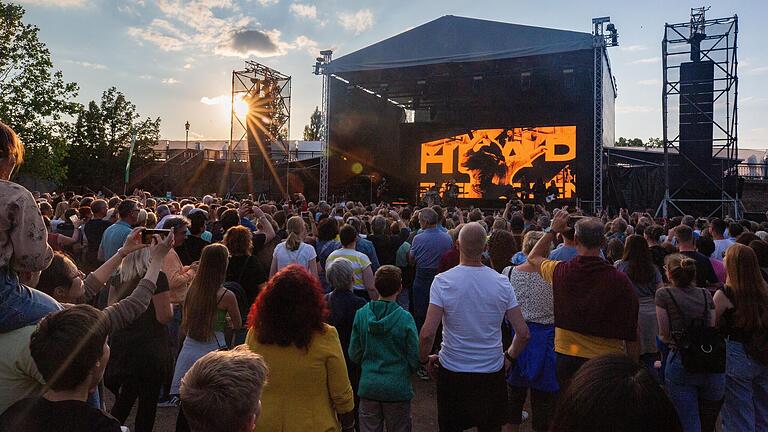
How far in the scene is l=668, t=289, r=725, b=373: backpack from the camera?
3100 mm

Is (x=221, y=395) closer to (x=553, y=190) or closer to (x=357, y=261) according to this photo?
(x=357, y=261)

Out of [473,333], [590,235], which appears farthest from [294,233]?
[590,235]

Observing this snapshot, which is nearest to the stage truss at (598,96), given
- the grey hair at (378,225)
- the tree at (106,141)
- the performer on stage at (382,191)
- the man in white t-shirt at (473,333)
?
the performer on stage at (382,191)

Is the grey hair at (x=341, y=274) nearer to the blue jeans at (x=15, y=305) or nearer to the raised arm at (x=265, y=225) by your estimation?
the blue jeans at (x=15, y=305)

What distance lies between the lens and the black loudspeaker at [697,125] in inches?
548

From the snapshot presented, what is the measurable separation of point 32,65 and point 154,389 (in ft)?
72.6

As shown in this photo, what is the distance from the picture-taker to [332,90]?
757 inches

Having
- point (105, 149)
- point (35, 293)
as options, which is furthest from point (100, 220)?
point (105, 149)

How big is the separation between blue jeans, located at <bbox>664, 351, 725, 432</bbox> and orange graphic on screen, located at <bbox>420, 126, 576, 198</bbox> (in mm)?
14507

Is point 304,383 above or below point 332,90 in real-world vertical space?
below

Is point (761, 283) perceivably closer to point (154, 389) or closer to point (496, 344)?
point (496, 344)

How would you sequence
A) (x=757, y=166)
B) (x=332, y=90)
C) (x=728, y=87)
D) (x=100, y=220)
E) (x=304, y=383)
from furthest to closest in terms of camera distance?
(x=757, y=166) < (x=332, y=90) < (x=728, y=87) < (x=100, y=220) < (x=304, y=383)

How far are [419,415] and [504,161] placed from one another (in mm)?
14765

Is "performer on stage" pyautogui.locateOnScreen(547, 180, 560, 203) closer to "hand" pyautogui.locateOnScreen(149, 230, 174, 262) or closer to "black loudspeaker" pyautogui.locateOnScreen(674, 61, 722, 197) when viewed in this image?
"black loudspeaker" pyautogui.locateOnScreen(674, 61, 722, 197)
